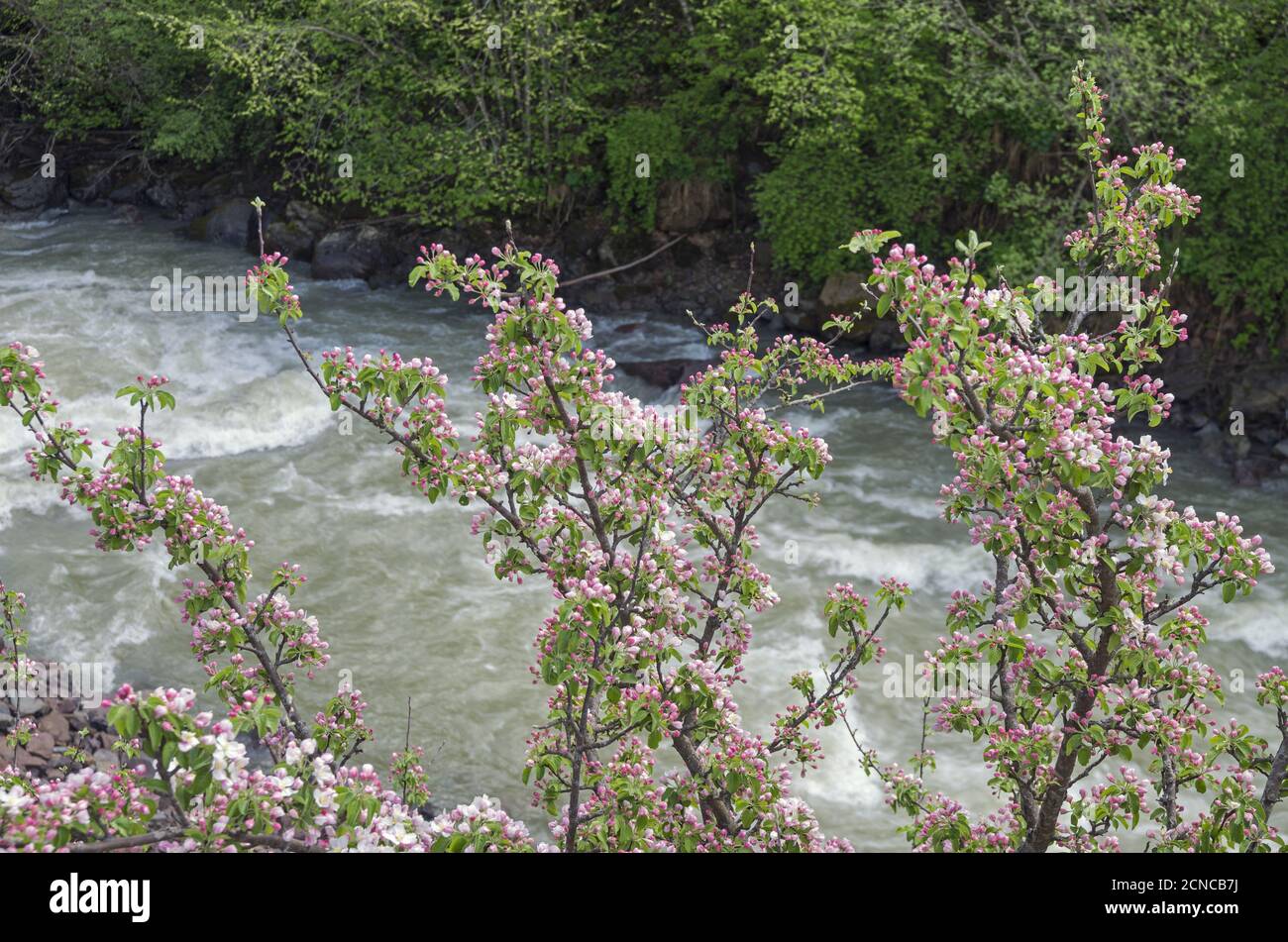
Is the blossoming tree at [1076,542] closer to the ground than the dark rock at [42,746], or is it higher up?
higher up

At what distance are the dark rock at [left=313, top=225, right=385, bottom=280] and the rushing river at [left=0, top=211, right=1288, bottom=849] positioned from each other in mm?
1567

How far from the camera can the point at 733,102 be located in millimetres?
20516

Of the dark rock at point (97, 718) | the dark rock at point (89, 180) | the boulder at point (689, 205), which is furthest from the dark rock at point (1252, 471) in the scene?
the dark rock at point (89, 180)

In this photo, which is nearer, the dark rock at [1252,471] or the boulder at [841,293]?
the dark rock at [1252,471]

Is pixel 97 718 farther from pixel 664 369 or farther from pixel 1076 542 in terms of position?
pixel 664 369

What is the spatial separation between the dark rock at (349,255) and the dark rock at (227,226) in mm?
1783

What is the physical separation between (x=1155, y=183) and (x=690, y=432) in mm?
2185

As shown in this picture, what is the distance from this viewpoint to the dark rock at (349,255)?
21469 mm

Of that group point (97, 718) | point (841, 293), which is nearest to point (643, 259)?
point (841, 293)

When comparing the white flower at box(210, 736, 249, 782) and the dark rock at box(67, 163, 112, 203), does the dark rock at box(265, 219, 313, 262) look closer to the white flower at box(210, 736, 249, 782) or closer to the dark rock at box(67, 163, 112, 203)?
the dark rock at box(67, 163, 112, 203)

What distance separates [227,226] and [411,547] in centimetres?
1189

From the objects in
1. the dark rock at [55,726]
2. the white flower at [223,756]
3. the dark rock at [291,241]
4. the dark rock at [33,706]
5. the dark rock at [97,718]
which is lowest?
the dark rock at [97,718]

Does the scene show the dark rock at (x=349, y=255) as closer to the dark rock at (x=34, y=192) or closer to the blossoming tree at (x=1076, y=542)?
the dark rock at (x=34, y=192)
